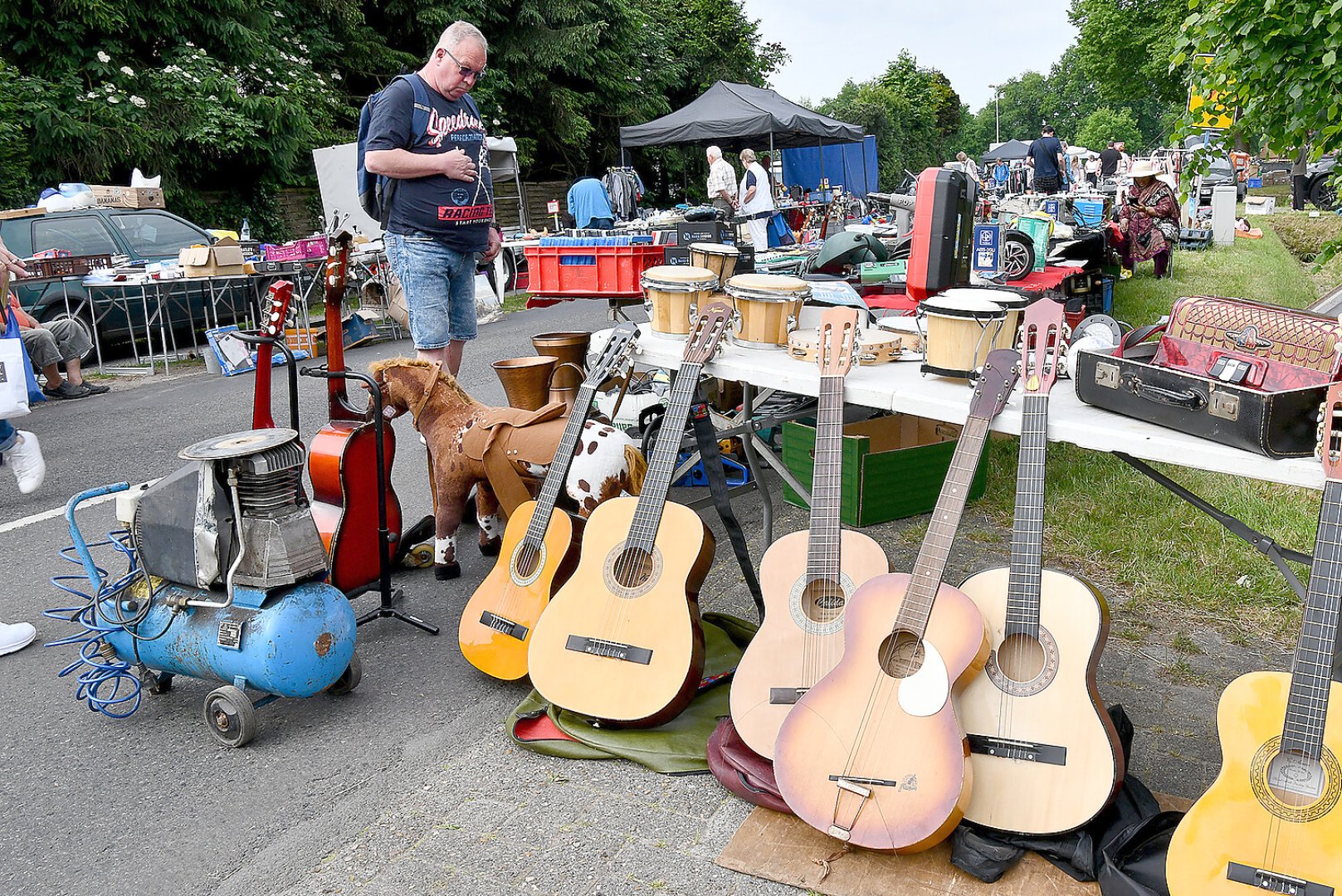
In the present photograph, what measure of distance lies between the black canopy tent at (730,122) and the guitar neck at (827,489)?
15.4 metres

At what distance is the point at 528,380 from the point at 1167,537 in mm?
2968

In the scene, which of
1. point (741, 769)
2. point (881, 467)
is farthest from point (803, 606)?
point (881, 467)

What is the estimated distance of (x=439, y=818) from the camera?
264 centimetres

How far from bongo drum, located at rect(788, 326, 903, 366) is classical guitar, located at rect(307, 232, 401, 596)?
1510 millimetres

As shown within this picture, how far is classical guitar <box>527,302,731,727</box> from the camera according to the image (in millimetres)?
2848

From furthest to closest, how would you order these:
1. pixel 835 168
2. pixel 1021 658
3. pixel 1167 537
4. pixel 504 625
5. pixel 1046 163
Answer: pixel 835 168 < pixel 1046 163 < pixel 1167 537 < pixel 504 625 < pixel 1021 658

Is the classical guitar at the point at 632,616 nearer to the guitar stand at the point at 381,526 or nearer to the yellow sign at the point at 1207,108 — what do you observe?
the guitar stand at the point at 381,526

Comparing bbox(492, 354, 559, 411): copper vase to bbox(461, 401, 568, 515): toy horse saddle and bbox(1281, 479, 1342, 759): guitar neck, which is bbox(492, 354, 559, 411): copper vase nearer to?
bbox(461, 401, 568, 515): toy horse saddle

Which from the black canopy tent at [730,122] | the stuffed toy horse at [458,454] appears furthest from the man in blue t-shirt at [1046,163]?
the stuffed toy horse at [458,454]

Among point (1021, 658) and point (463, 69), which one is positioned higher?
point (463, 69)

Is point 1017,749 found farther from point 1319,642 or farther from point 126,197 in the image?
point 126,197

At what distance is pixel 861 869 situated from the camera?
2.33m

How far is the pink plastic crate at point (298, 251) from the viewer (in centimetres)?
1011

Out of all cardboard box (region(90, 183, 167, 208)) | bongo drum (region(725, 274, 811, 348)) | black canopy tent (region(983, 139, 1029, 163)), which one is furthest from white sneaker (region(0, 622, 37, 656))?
black canopy tent (region(983, 139, 1029, 163))
